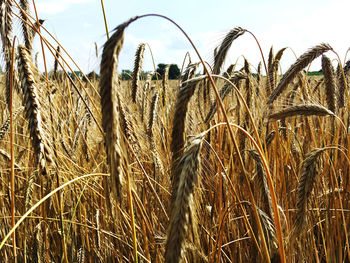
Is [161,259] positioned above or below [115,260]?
above

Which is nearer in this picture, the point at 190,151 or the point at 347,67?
the point at 190,151

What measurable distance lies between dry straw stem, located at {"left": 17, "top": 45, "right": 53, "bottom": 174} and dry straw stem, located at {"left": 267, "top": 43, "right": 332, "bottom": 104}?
1.27 metres

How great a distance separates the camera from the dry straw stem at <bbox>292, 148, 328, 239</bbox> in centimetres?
142

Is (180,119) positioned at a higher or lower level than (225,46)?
lower

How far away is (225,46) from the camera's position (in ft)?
6.15

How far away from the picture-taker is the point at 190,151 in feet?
3.28

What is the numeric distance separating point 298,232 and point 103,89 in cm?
104

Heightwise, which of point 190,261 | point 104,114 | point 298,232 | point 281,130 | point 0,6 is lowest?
point 190,261

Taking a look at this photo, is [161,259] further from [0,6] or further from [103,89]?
[0,6]

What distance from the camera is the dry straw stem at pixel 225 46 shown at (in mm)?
1797

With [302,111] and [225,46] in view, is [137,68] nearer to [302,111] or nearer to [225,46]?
[225,46]

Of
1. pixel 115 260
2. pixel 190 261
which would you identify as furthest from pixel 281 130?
pixel 115 260

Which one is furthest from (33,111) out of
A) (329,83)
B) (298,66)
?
(329,83)

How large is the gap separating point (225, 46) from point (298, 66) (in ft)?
1.60
